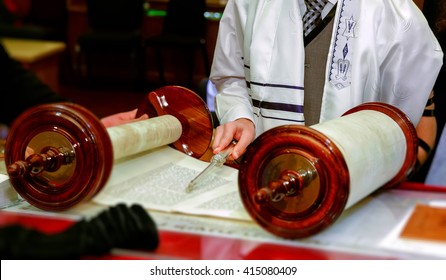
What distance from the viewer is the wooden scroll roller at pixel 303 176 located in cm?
61

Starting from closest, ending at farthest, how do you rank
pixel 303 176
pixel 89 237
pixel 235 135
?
pixel 89 237, pixel 303 176, pixel 235 135

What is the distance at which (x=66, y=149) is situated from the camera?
1.87 ft

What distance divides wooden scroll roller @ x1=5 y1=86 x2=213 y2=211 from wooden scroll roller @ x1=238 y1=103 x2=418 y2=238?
120mm

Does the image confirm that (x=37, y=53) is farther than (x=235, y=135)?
No

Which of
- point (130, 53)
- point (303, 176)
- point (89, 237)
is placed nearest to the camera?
point (89, 237)

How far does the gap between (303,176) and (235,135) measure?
0.26 m

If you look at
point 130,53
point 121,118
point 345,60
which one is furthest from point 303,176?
point 130,53

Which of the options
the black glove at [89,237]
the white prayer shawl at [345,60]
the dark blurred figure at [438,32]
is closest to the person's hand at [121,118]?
the black glove at [89,237]

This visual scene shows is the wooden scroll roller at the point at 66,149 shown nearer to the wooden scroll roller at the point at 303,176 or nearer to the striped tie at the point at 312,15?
the wooden scroll roller at the point at 303,176

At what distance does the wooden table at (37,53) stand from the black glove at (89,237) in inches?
7.6

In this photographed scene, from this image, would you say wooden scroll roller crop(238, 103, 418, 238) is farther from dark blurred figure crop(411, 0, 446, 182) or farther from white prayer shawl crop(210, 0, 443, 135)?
dark blurred figure crop(411, 0, 446, 182)

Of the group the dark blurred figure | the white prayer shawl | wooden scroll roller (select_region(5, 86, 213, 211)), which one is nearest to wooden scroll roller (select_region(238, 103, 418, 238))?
wooden scroll roller (select_region(5, 86, 213, 211))

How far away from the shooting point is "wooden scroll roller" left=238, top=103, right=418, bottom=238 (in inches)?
24.0

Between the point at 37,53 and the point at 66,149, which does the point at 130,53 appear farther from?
the point at 66,149
